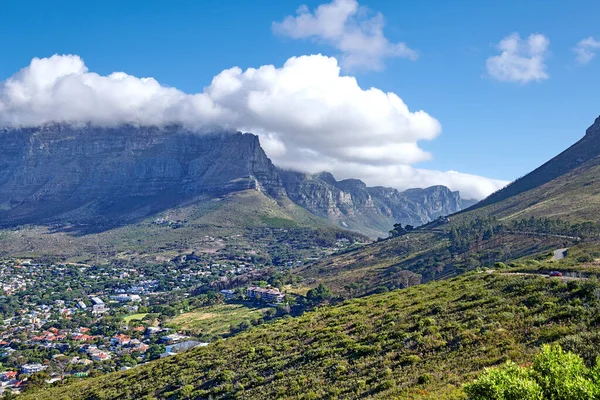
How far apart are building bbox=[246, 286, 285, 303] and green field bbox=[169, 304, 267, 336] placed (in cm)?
658

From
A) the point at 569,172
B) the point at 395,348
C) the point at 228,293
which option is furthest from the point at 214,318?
the point at 569,172

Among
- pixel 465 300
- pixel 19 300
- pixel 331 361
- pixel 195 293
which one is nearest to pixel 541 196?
pixel 195 293

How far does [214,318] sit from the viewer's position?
334 feet

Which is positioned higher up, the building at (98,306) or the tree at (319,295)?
the building at (98,306)

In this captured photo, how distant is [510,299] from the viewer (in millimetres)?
27188

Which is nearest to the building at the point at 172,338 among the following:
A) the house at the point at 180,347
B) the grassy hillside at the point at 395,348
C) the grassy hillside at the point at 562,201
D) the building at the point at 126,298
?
the house at the point at 180,347

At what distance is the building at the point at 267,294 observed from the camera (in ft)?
376

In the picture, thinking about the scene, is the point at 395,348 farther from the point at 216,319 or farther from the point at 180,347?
the point at 216,319

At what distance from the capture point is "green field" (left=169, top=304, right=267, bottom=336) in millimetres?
90062

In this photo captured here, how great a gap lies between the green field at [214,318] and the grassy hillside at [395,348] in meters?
51.9

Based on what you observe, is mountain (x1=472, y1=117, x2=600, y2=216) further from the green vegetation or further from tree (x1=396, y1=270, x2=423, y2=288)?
the green vegetation

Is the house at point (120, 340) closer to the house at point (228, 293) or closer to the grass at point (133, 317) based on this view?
the grass at point (133, 317)

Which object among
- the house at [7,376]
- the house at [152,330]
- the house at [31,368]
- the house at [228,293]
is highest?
the house at [228,293]

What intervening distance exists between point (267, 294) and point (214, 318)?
69.1ft
